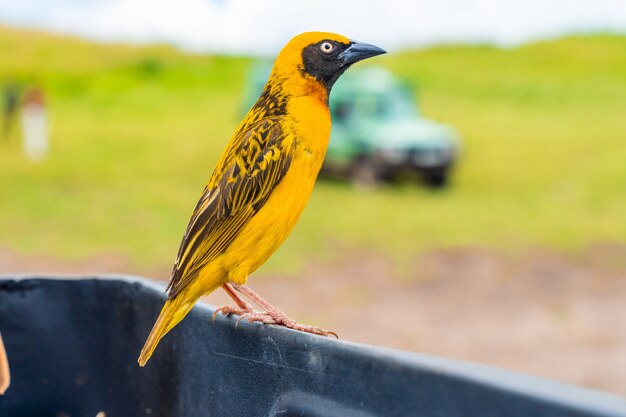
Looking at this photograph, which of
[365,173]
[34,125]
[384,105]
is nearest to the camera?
[365,173]

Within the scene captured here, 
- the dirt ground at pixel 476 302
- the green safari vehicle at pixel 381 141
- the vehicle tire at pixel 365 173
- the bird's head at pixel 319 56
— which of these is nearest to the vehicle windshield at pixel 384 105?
the green safari vehicle at pixel 381 141

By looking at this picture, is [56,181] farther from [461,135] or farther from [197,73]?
[197,73]

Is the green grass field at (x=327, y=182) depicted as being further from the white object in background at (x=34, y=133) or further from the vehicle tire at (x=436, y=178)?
the white object in background at (x=34, y=133)

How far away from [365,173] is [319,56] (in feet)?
58.0

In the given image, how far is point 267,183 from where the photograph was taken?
2.37 m

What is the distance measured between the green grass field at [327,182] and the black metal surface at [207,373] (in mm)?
10953

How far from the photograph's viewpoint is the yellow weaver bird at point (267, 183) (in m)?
2.36

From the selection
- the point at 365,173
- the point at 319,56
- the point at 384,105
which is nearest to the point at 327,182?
the point at 365,173

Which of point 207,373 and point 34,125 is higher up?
point 207,373

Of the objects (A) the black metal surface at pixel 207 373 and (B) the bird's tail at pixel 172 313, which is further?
(B) the bird's tail at pixel 172 313

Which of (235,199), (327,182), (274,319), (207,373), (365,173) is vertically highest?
(235,199)

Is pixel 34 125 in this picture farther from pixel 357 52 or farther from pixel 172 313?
pixel 172 313

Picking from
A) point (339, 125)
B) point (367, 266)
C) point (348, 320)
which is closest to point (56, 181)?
point (339, 125)

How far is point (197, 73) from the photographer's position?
1747 inches
